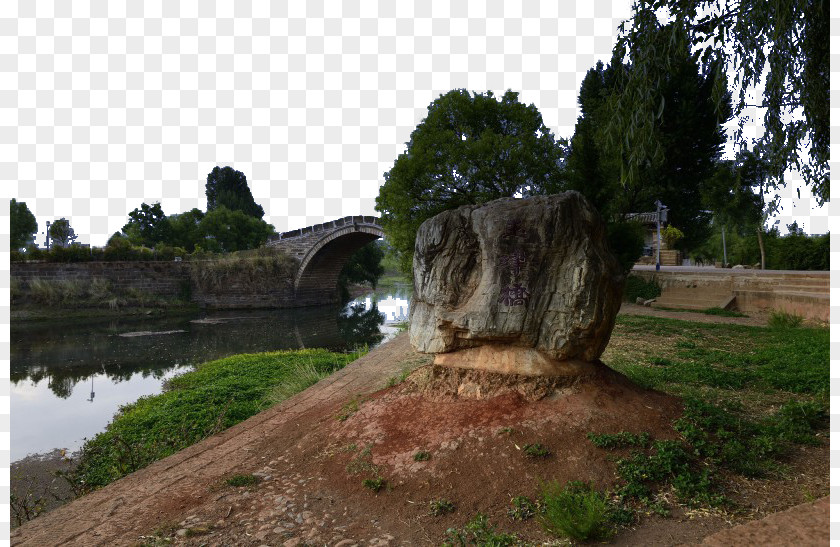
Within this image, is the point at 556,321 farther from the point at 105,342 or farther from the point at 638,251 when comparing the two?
the point at 105,342

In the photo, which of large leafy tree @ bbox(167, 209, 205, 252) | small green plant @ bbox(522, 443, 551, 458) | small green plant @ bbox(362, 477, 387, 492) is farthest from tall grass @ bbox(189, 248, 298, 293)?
small green plant @ bbox(522, 443, 551, 458)

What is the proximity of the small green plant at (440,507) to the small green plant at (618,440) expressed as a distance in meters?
1.16

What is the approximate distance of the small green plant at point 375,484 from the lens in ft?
11.8

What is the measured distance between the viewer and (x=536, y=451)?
365 centimetres

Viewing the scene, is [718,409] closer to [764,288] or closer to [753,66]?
[753,66]

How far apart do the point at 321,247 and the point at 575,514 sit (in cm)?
2737

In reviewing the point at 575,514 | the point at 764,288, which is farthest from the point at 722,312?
the point at 575,514

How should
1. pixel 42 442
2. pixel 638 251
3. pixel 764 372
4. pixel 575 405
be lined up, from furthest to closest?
pixel 638 251, pixel 42 442, pixel 764 372, pixel 575 405

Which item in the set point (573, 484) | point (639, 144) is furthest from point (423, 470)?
point (639, 144)

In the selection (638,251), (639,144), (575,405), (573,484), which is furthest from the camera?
(638,251)

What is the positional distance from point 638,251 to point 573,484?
38.3 ft

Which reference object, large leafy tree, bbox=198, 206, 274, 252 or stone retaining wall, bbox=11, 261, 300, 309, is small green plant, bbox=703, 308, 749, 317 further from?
large leafy tree, bbox=198, 206, 274, 252

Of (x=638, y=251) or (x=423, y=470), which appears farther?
(x=638, y=251)

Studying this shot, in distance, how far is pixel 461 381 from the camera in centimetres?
466
